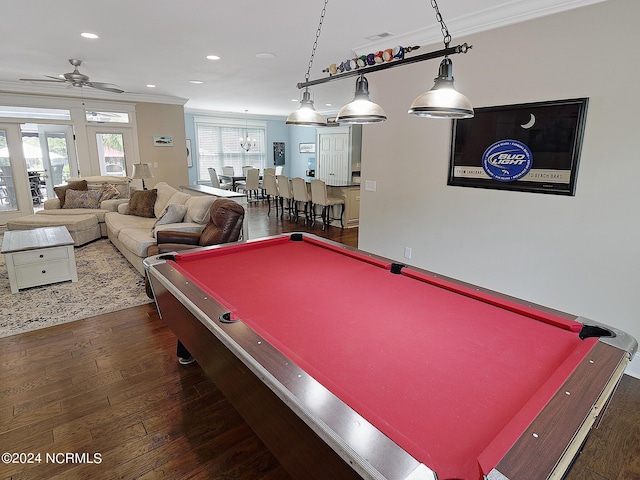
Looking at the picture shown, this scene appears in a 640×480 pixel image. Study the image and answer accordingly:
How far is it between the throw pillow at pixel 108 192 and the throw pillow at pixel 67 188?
287 millimetres

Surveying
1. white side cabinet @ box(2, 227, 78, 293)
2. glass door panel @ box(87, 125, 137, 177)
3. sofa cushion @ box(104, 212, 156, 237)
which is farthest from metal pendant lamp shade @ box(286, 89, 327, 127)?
glass door panel @ box(87, 125, 137, 177)

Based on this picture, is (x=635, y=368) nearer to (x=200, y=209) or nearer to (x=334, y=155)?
(x=200, y=209)

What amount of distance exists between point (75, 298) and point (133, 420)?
85.9 inches

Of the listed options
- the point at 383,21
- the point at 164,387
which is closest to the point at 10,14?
the point at 383,21

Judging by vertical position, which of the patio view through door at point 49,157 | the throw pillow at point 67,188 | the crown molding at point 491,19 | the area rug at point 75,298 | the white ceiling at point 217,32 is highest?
the white ceiling at point 217,32

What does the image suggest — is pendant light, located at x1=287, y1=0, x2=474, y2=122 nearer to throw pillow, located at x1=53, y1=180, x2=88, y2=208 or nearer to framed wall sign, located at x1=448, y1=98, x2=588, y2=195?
framed wall sign, located at x1=448, y1=98, x2=588, y2=195

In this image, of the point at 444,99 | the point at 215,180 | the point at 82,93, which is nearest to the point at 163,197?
the point at 82,93

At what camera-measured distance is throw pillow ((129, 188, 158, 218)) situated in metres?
5.47

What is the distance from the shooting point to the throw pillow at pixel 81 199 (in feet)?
19.4

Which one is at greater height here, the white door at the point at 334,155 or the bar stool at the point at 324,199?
the white door at the point at 334,155

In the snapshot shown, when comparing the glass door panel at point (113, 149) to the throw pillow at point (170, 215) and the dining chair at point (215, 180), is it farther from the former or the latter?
the throw pillow at point (170, 215)

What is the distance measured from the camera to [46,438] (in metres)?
1.80

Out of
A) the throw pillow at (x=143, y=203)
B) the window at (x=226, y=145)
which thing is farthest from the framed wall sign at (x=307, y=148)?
the throw pillow at (x=143, y=203)

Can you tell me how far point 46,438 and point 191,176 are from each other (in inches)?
376
